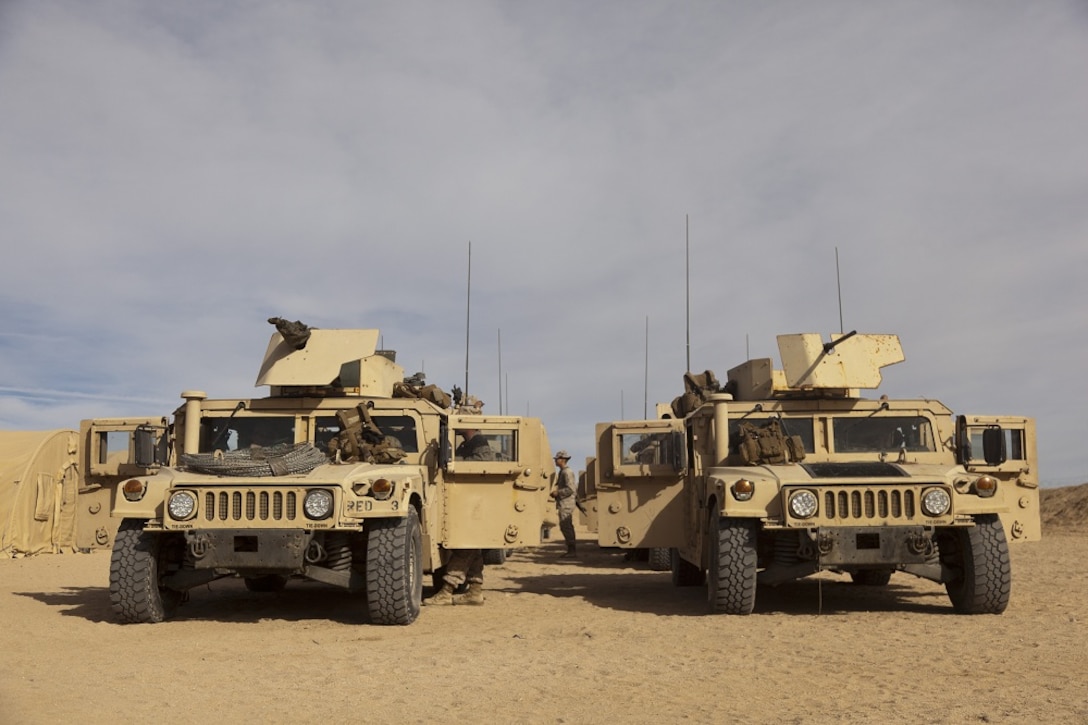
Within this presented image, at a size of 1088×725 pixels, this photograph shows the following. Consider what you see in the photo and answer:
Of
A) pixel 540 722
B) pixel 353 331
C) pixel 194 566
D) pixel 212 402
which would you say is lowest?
pixel 540 722

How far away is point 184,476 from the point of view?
8172 mm

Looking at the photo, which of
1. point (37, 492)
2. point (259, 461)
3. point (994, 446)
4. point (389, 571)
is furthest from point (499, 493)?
point (37, 492)

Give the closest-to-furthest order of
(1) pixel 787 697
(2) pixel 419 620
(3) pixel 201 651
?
(1) pixel 787 697
(3) pixel 201 651
(2) pixel 419 620

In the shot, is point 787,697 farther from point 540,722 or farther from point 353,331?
point 353,331

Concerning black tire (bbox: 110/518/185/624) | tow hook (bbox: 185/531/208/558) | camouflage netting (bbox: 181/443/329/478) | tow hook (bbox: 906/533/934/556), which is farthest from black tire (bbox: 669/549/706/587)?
black tire (bbox: 110/518/185/624)

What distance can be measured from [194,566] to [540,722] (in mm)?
3913

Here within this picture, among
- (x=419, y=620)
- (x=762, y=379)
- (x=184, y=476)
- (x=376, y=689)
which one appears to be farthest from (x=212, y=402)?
(x=762, y=379)

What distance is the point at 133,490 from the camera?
8.02 meters

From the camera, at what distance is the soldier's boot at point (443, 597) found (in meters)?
9.91

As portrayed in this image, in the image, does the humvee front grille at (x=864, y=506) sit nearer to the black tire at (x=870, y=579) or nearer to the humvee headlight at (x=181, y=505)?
the black tire at (x=870, y=579)

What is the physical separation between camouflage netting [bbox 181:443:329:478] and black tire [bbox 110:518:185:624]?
0.65 m

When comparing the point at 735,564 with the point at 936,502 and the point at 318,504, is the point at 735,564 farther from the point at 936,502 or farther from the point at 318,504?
the point at 318,504

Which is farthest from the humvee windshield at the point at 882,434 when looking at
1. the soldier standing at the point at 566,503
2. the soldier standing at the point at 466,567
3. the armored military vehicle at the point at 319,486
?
the soldier standing at the point at 566,503

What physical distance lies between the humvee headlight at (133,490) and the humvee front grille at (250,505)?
529mm
